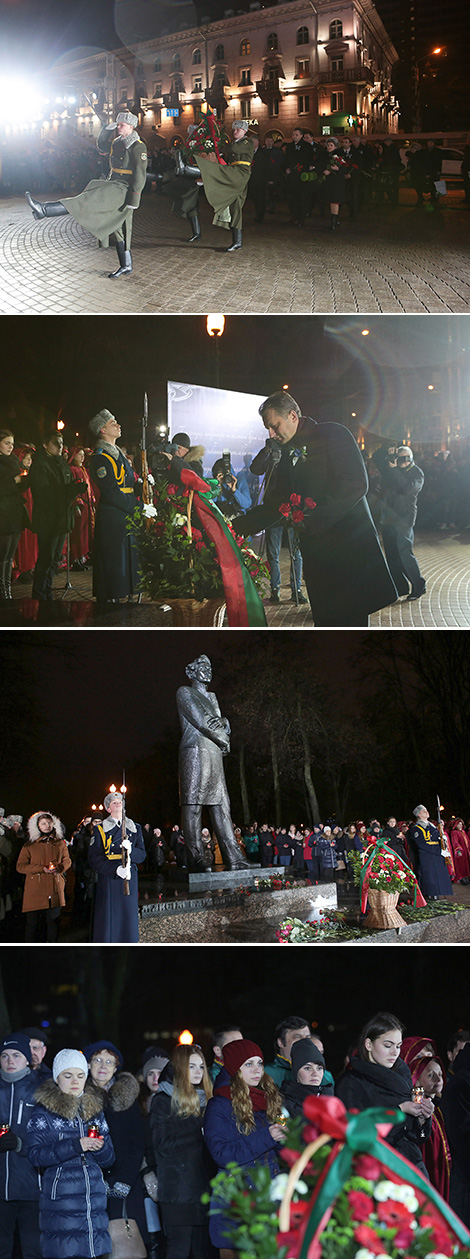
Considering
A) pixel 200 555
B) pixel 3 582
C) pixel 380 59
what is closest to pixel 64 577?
pixel 3 582

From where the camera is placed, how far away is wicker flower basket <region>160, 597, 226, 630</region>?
296 inches

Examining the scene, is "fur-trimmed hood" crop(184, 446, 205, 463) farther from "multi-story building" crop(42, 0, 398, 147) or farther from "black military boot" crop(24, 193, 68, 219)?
"multi-story building" crop(42, 0, 398, 147)

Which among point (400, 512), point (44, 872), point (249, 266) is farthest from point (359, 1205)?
point (249, 266)

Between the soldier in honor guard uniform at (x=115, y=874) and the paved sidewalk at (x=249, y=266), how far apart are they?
3546mm

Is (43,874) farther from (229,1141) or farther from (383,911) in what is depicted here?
(229,1141)

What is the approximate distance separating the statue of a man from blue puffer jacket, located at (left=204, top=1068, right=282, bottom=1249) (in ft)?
11.6

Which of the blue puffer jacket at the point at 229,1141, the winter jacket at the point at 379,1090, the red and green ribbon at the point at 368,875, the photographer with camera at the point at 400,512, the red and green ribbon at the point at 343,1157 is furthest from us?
the photographer with camera at the point at 400,512

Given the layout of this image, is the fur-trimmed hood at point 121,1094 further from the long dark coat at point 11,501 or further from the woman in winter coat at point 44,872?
the long dark coat at point 11,501

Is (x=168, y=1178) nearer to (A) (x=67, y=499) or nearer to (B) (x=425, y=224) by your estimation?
(A) (x=67, y=499)

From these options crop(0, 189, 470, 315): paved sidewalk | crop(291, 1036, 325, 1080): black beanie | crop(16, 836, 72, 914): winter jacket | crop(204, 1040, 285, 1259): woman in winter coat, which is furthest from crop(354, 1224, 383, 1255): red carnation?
crop(0, 189, 470, 315): paved sidewalk

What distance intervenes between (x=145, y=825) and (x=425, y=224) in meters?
4.81

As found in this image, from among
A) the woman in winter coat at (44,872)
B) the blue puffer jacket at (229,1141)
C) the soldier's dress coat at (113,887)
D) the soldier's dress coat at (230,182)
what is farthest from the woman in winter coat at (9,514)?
the blue puffer jacket at (229,1141)

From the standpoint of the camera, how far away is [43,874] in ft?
23.1

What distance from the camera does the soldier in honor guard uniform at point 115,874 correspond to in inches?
263
